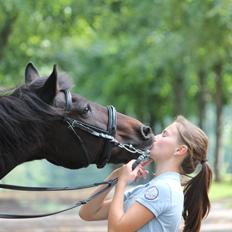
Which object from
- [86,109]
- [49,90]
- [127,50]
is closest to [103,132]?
[86,109]

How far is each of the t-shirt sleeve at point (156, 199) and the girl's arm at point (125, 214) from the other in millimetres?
28

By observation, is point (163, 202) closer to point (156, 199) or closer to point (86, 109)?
point (156, 199)

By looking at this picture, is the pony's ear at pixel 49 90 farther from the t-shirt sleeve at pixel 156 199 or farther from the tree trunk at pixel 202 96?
the tree trunk at pixel 202 96

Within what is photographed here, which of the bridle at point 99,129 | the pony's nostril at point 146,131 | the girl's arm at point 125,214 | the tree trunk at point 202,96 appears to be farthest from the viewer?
the tree trunk at point 202,96

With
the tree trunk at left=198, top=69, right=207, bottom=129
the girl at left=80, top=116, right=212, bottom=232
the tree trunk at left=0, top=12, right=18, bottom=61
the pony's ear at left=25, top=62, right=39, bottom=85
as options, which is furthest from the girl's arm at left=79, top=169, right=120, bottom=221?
the tree trunk at left=198, top=69, right=207, bottom=129

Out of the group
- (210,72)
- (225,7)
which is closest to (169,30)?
(225,7)

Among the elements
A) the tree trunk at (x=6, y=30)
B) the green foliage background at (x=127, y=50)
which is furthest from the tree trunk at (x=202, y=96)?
the tree trunk at (x=6, y=30)

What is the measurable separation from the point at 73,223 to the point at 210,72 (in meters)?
16.0

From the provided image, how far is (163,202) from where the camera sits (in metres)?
3.80

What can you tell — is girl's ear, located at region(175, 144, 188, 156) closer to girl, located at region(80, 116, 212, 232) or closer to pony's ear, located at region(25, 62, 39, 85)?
girl, located at region(80, 116, 212, 232)

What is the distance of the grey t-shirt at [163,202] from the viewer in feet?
12.4

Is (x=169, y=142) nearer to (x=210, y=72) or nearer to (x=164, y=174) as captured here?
(x=164, y=174)

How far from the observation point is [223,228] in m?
12.9

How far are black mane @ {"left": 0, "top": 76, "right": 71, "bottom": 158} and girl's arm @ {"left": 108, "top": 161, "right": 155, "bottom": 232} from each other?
0.51 meters
